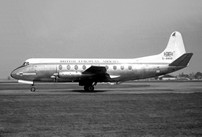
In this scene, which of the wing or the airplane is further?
the airplane

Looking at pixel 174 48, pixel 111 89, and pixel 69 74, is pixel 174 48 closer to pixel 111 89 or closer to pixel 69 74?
pixel 111 89

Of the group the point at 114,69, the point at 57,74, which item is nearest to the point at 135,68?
the point at 114,69

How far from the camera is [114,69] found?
30469 millimetres

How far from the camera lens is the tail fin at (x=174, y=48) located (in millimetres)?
32438

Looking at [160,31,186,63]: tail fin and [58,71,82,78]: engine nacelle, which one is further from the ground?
[160,31,186,63]: tail fin

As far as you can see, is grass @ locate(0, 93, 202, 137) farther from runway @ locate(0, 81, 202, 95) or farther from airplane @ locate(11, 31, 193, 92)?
airplane @ locate(11, 31, 193, 92)

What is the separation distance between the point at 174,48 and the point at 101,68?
36.0 ft

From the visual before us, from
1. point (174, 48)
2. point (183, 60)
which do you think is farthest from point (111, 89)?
point (174, 48)

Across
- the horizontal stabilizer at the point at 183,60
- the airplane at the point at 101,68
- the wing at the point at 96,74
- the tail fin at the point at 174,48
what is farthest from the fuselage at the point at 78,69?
the tail fin at the point at 174,48

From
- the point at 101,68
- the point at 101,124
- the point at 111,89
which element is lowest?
the point at 101,124

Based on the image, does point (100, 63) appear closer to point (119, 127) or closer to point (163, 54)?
point (163, 54)

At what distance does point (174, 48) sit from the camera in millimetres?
32844

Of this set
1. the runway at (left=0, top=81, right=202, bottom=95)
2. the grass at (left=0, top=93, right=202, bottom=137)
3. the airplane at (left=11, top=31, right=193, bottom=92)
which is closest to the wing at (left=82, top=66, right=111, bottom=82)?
the airplane at (left=11, top=31, right=193, bottom=92)

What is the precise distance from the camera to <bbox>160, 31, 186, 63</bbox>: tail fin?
3244 centimetres
